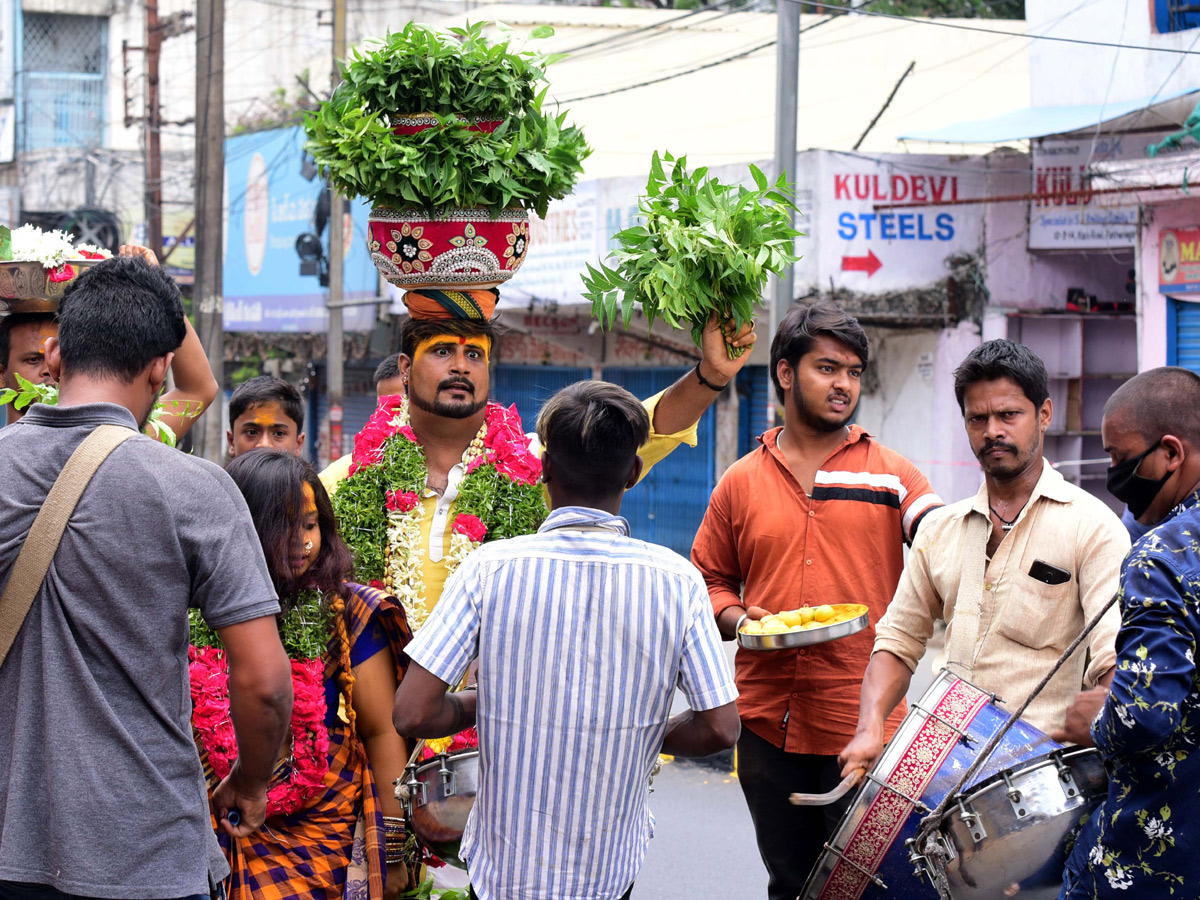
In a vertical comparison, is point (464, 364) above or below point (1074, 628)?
above

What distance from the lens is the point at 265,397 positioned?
5.61 meters

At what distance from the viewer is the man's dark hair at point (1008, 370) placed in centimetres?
405

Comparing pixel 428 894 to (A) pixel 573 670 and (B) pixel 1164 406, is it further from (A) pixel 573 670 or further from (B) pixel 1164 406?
(B) pixel 1164 406

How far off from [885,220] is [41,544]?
1200 centimetres

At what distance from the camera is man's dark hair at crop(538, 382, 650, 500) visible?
2965mm

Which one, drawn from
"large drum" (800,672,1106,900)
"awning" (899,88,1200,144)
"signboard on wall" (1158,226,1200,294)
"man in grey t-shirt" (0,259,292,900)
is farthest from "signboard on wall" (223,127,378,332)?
"man in grey t-shirt" (0,259,292,900)

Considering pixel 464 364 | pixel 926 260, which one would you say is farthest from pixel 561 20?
pixel 464 364

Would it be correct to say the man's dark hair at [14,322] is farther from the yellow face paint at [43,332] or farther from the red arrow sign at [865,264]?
the red arrow sign at [865,264]

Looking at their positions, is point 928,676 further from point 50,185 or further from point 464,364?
point 50,185

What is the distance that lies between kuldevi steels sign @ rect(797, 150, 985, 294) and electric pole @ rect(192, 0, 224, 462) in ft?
20.7

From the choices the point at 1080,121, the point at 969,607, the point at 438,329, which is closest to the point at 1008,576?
the point at 969,607

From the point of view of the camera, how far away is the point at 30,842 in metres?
2.62

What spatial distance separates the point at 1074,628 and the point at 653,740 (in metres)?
1.57

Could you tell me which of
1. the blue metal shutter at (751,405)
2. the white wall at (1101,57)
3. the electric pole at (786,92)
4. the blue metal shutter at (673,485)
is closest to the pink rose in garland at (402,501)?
the electric pole at (786,92)
